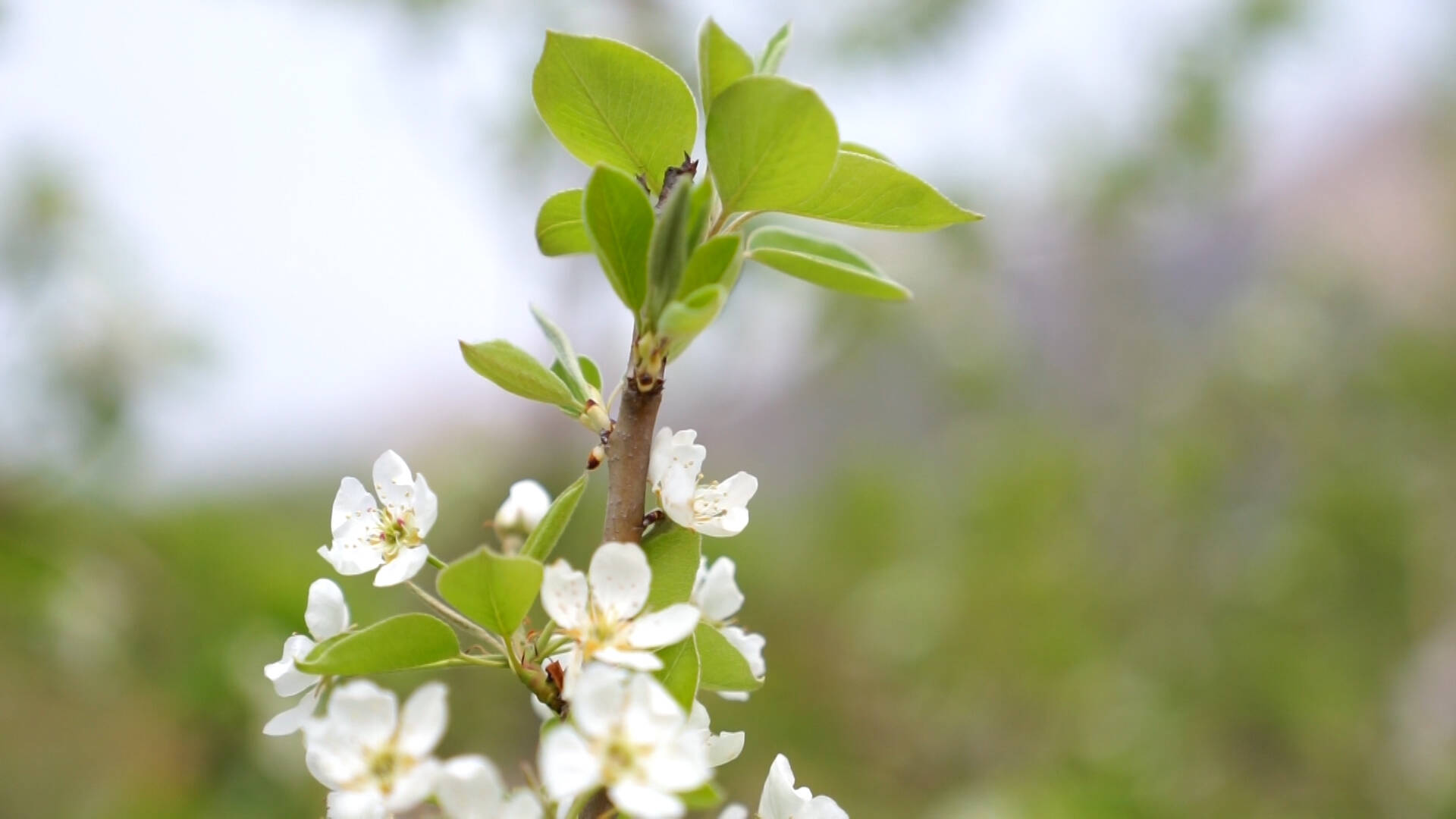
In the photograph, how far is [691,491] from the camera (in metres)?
0.45

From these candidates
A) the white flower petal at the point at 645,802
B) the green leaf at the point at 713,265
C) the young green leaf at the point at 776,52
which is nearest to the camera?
the white flower petal at the point at 645,802

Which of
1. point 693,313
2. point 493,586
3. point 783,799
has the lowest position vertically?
point 783,799

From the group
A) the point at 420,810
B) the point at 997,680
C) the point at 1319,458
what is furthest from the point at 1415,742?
the point at 420,810

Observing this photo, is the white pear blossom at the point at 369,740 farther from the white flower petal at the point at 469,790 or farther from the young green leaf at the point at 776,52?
the young green leaf at the point at 776,52

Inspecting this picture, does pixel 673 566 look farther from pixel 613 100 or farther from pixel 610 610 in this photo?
pixel 613 100

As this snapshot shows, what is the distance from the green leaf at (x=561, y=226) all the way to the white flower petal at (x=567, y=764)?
9.9 inches

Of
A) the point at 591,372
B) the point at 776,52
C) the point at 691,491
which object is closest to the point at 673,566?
the point at 691,491

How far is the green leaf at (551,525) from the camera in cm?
44

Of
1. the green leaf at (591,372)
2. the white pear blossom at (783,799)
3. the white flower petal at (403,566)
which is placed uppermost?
the green leaf at (591,372)

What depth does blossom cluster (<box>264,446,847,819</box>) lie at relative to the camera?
345mm

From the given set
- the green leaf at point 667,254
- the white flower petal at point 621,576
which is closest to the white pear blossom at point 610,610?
the white flower petal at point 621,576

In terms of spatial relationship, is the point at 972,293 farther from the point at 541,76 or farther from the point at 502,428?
the point at 541,76

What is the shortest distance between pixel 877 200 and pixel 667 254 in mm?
120

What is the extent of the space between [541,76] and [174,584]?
2.29 meters
